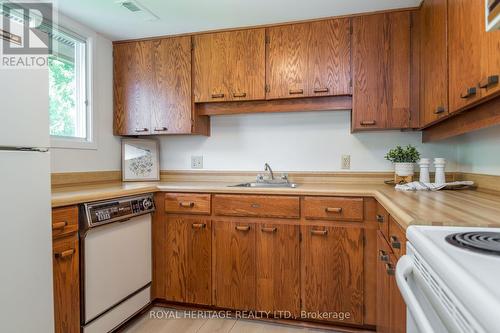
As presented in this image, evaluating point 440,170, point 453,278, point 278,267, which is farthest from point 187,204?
point 453,278

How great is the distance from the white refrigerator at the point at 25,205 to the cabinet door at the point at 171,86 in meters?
1.23

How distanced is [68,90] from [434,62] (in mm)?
2529

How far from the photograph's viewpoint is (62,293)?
4.97 feet

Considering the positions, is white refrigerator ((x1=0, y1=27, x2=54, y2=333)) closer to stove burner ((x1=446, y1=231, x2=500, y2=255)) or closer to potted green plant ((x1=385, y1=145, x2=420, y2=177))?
stove burner ((x1=446, y1=231, x2=500, y2=255))

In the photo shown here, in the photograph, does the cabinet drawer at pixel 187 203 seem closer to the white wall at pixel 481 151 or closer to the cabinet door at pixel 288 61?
the cabinet door at pixel 288 61

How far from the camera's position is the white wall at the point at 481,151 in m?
1.67

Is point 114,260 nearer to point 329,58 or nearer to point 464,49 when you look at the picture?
point 329,58

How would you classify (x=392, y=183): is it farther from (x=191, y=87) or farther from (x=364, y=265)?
(x=191, y=87)

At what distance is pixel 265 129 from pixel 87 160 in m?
1.48

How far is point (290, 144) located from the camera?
2.57 m

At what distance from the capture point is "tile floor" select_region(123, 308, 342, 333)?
1.98m

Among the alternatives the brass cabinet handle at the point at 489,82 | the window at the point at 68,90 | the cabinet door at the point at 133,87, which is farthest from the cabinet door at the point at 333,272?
the window at the point at 68,90

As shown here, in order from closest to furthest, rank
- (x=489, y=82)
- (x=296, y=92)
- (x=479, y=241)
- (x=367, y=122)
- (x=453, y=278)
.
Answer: (x=453, y=278) < (x=479, y=241) < (x=489, y=82) < (x=367, y=122) < (x=296, y=92)

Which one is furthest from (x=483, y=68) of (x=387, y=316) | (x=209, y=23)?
(x=209, y=23)
